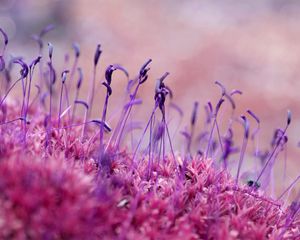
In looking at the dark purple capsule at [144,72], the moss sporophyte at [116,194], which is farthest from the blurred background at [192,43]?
the dark purple capsule at [144,72]

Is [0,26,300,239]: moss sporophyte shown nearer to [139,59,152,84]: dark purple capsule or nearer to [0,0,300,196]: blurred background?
[139,59,152,84]: dark purple capsule

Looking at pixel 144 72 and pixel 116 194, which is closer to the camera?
pixel 116 194

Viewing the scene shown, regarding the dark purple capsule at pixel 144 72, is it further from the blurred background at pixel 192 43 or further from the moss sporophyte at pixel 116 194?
the blurred background at pixel 192 43

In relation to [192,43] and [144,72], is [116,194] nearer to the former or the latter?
[144,72]

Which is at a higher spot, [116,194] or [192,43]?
[192,43]

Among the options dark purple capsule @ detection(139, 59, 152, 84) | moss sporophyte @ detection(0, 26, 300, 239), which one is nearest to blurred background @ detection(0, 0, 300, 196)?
moss sporophyte @ detection(0, 26, 300, 239)

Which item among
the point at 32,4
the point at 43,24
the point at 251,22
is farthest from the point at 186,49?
the point at 32,4

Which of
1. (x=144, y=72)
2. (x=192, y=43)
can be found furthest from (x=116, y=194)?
(x=192, y=43)

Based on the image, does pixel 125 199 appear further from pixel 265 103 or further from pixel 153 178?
pixel 265 103
